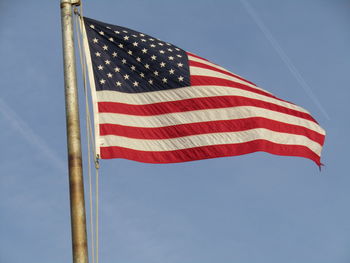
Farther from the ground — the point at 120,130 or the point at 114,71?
the point at 114,71

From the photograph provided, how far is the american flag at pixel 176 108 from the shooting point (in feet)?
39.2

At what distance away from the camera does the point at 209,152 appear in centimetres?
1241

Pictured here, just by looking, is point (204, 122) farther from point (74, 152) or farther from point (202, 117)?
point (74, 152)

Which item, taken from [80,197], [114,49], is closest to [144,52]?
[114,49]

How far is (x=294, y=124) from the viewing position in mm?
13383

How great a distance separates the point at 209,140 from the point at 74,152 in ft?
13.1

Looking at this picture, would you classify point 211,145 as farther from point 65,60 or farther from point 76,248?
point 76,248

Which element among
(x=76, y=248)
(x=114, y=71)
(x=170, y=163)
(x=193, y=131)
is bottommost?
(x=76, y=248)

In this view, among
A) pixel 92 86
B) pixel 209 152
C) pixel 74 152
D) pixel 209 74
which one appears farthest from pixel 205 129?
pixel 74 152

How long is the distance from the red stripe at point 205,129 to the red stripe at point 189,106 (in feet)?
1.22

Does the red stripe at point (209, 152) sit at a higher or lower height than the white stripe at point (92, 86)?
lower

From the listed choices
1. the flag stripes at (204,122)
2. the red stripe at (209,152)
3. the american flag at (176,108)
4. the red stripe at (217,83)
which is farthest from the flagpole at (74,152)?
the red stripe at (217,83)

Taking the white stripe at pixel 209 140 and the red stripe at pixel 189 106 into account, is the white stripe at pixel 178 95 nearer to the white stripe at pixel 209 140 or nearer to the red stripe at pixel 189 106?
the red stripe at pixel 189 106

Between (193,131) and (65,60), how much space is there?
3607 mm
